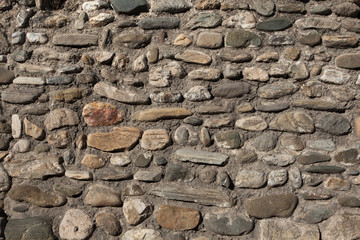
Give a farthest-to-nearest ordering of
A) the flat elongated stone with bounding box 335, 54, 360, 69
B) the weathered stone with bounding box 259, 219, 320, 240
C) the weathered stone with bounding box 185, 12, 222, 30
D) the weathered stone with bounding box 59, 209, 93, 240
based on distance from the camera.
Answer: the weathered stone with bounding box 185, 12, 222, 30 → the flat elongated stone with bounding box 335, 54, 360, 69 → the weathered stone with bounding box 59, 209, 93, 240 → the weathered stone with bounding box 259, 219, 320, 240

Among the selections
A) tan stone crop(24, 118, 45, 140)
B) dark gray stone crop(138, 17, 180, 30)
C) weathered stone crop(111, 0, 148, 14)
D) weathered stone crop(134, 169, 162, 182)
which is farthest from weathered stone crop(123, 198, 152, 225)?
weathered stone crop(111, 0, 148, 14)

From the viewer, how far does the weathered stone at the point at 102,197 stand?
2291mm

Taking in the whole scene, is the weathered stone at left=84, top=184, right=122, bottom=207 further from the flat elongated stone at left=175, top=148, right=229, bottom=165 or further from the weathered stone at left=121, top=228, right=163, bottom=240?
the flat elongated stone at left=175, top=148, right=229, bottom=165

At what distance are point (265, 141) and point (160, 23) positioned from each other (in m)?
1.03

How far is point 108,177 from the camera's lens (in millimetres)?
2314

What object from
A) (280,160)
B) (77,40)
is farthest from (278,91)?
(77,40)

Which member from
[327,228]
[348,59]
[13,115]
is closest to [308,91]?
[348,59]

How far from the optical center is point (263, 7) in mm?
2471

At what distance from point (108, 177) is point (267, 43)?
4.37ft

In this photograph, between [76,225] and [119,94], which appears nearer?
[76,225]

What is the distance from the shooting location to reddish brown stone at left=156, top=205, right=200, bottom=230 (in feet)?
7.30

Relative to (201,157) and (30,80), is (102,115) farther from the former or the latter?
(201,157)

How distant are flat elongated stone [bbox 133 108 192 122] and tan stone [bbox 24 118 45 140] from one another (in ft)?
2.08

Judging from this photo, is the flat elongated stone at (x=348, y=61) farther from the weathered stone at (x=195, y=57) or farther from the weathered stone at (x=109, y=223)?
the weathered stone at (x=109, y=223)
